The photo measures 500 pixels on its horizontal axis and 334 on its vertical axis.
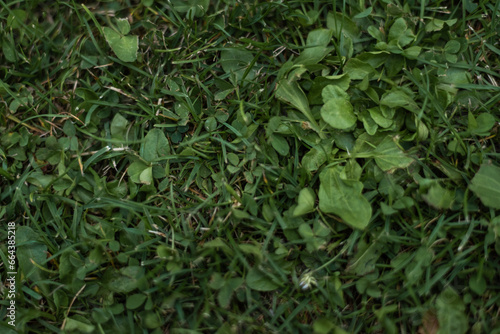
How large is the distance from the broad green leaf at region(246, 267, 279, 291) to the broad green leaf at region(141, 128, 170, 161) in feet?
Answer: 2.35

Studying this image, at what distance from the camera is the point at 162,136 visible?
215 cm

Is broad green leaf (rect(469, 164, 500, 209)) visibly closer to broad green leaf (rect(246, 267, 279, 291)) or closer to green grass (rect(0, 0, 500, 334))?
green grass (rect(0, 0, 500, 334))

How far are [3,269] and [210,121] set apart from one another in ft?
3.97

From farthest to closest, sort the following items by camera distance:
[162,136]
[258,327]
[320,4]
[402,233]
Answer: [320,4] < [162,136] < [402,233] < [258,327]

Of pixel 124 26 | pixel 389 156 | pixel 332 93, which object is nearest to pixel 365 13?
pixel 332 93

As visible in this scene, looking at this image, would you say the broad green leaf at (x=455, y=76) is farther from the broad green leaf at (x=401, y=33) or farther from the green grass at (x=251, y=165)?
the broad green leaf at (x=401, y=33)

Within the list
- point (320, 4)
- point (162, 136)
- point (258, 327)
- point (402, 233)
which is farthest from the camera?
point (320, 4)

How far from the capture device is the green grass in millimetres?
1933

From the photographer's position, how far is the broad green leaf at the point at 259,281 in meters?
1.92

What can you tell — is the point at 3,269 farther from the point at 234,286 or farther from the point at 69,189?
the point at 234,286

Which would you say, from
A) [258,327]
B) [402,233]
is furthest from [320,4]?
[258,327]

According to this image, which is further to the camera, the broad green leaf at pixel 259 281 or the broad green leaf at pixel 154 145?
the broad green leaf at pixel 154 145

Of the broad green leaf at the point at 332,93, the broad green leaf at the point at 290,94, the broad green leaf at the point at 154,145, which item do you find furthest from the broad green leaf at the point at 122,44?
the broad green leaf at the point at 332,93

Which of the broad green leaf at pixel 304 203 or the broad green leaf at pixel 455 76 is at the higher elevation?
the broad green leaf at pixel 455 76
